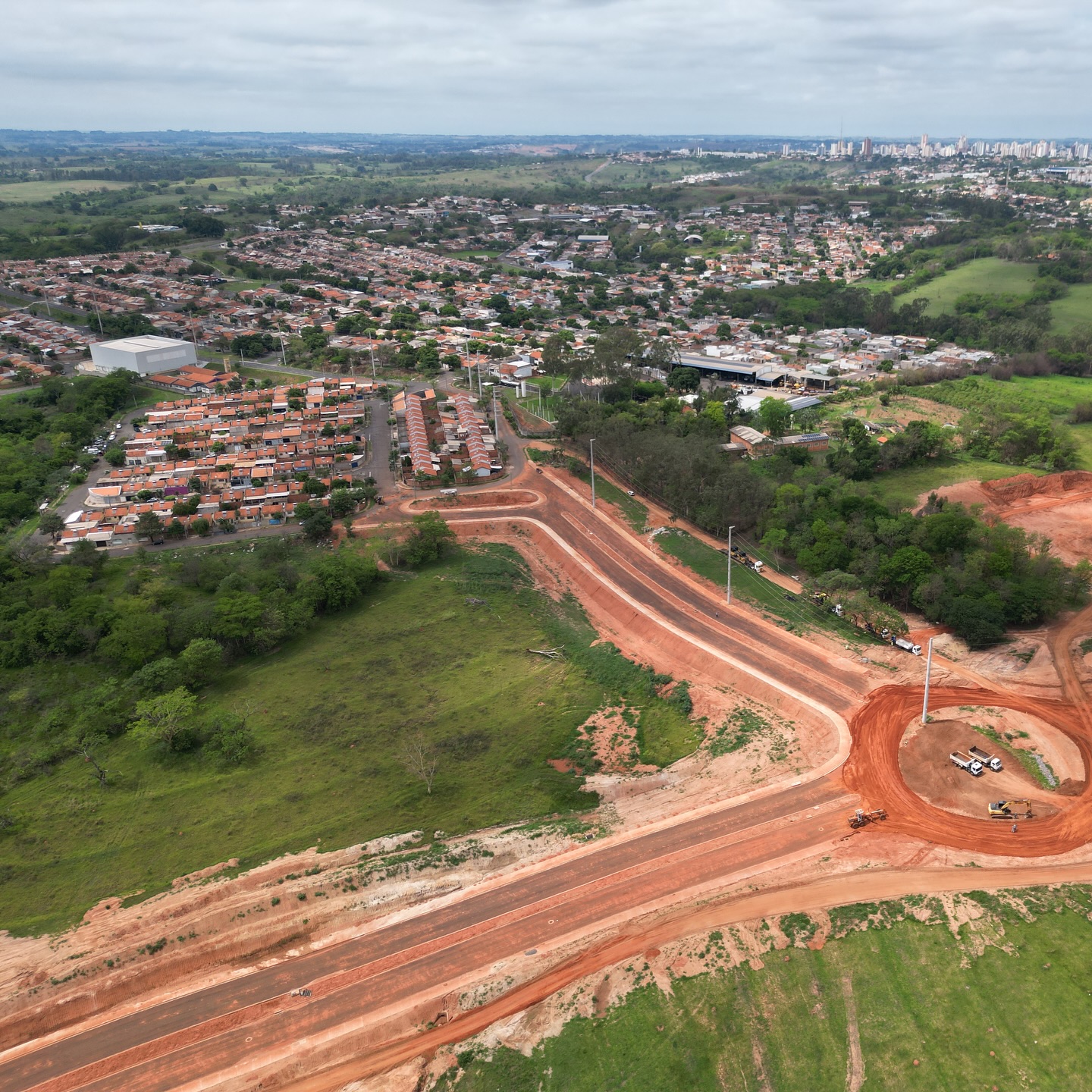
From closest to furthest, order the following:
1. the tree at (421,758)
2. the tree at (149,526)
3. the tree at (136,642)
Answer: the tree at (421,758)
the tree at (136,642)
the tree at (149,526)

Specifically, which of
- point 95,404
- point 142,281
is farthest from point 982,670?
point 142,281

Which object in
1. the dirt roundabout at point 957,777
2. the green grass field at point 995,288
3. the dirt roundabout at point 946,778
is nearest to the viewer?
the dirt roundabout at point 946,778

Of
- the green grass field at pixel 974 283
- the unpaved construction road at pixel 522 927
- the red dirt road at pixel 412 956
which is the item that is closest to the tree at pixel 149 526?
the unpaved construction road at pixel 522 927

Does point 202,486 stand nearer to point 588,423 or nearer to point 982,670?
point 588,423

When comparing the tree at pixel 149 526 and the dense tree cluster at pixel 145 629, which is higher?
the tree at pixel 149 526

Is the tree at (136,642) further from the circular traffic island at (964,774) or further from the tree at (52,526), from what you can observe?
the circular traffic island at (964,774)

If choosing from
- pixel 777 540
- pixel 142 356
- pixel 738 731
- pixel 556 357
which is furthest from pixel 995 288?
pixel 142 356

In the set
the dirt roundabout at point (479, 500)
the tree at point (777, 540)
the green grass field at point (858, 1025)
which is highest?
the tree at point (777, 540)

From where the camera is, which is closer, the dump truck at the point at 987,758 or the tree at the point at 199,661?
the dump truck at the point at 987,758
